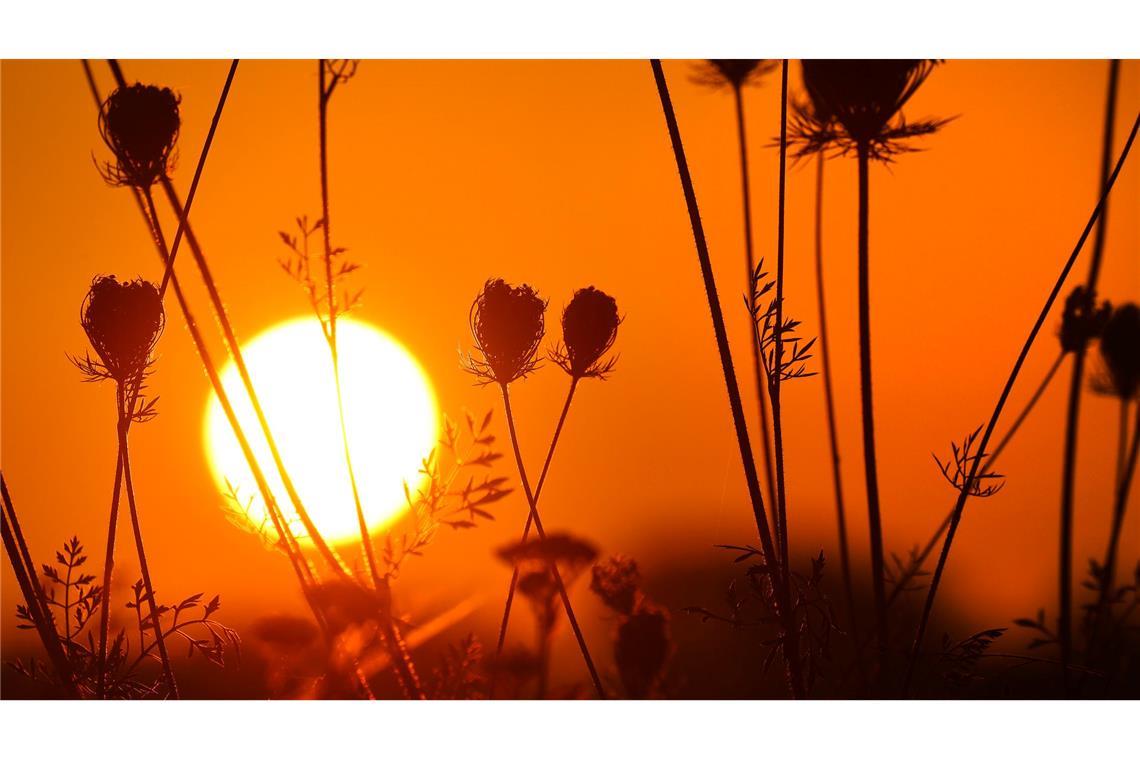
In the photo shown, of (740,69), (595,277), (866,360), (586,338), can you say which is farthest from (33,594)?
(740,69)

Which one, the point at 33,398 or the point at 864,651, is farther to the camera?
the point at 33,398

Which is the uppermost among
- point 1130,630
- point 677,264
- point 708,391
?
point 677,264

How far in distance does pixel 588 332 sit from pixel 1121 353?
0.96 metres

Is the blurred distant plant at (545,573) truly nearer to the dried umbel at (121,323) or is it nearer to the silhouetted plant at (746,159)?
the silhouetted plant at (746,159)

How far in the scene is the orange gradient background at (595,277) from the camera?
5.27ft

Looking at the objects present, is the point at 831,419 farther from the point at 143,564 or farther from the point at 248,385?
the point at 143,564

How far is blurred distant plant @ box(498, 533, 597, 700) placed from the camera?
5.02 feet

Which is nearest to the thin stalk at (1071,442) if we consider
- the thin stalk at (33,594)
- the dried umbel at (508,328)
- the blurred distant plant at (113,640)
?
the dried umbel at (508,328)

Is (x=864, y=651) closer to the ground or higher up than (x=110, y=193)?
closer to the ground

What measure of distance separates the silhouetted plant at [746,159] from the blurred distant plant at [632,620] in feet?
0.87
